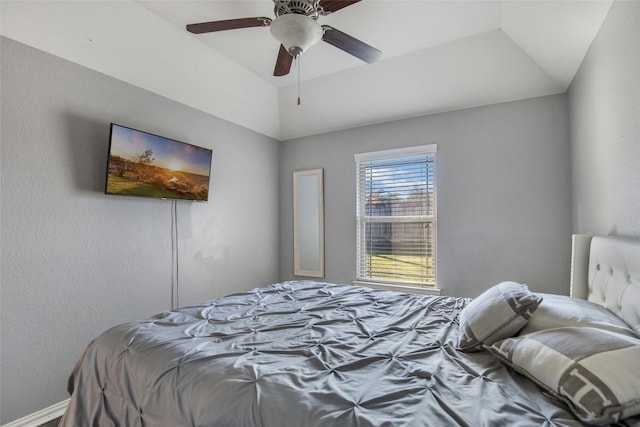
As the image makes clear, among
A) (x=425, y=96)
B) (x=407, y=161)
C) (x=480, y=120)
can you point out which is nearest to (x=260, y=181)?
(x=407, y=161)

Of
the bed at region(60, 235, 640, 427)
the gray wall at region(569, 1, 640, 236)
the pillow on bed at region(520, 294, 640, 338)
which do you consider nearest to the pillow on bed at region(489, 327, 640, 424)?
the bed at region(60, 235, 640, 427)

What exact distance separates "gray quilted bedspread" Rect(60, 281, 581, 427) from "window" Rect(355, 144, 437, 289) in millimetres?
1727

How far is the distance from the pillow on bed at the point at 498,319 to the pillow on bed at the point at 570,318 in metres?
0.04

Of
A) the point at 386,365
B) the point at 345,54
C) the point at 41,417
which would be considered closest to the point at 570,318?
the point at 386,365

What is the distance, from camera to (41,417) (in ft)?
6.79

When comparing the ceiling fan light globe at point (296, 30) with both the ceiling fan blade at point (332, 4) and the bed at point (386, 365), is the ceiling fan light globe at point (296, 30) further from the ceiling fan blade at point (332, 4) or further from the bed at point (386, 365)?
the bed at point (386, 365)

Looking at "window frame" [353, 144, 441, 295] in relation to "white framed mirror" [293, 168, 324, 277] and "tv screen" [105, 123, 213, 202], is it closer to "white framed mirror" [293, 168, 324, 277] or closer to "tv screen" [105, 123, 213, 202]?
"white framed mirror" [293, 168, 324, 277]

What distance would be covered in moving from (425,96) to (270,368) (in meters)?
3.08

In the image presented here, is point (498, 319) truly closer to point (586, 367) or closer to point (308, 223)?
point (586, 367)

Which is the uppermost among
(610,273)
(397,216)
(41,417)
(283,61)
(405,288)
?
(283,61)

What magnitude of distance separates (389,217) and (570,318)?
8.39 feet

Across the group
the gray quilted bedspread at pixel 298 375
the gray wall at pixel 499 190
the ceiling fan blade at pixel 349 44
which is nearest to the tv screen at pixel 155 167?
the gray quilted bedspread at pixel 298 375

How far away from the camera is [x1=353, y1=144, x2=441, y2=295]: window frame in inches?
134

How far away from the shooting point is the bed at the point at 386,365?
2.84ft
